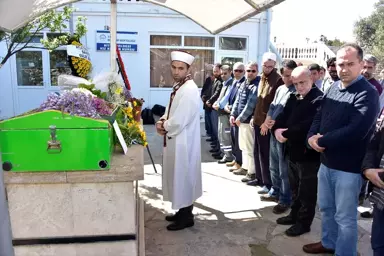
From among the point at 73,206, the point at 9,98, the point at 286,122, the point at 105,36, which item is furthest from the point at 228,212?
the point at 9,98

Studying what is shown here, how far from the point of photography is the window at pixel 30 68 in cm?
1014

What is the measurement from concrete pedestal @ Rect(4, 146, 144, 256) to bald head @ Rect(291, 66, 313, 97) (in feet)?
6.36

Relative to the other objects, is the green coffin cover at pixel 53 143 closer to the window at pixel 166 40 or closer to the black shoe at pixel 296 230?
the black shoe at pixel 296 230

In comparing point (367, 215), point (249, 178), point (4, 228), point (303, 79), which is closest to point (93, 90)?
point (4, 228)

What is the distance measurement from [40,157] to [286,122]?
2656 mm

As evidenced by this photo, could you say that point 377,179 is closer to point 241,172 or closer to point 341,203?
point 341,203

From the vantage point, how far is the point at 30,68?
1023 cm

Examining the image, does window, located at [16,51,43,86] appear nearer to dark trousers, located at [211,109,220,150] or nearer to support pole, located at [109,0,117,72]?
dark trousers, located at [211,109,220,150]

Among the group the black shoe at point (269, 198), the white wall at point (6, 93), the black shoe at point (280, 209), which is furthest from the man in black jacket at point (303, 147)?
the white wall at point (6, 93)

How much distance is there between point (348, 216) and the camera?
2672 millimetres

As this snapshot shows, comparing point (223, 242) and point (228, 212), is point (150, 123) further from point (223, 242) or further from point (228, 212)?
point (223, 242)

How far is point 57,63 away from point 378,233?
992 centimetres

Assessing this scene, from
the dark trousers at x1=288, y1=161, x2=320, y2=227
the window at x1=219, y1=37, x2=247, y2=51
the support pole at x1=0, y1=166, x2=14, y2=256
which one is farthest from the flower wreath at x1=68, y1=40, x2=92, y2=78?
the window at x1=219, y1=37, x2=247, y2=51

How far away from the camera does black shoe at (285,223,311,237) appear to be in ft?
11.2
